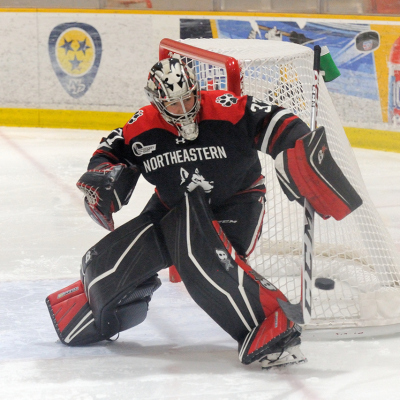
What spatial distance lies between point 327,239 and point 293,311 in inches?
25.1

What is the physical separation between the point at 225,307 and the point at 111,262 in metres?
0.37

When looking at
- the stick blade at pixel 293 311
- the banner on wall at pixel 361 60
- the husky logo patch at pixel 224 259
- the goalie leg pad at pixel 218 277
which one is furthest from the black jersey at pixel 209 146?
the banner on wall at pixel 361 60

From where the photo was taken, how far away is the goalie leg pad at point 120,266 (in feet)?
7.20

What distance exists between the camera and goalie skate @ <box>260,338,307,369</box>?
2.07 metres

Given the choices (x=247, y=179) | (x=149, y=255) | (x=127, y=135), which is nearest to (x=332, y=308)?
(x=247, y=179)

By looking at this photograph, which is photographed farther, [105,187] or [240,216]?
[240,216]

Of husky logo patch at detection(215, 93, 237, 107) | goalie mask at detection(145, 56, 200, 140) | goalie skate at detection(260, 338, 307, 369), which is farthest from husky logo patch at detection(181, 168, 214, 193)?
goalie skate at detection(260, 338, 307, 369)

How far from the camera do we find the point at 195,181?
225 centimetres

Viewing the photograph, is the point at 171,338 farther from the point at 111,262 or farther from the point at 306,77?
the point at 306,77

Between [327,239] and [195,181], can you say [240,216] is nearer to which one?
[195,181]

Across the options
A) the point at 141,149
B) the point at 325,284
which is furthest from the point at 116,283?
the point at 325,284

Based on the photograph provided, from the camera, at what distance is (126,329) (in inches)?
Answer: 92.2

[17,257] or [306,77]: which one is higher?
[306,77]

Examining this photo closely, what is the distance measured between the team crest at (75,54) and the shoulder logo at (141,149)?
12.9 ft
